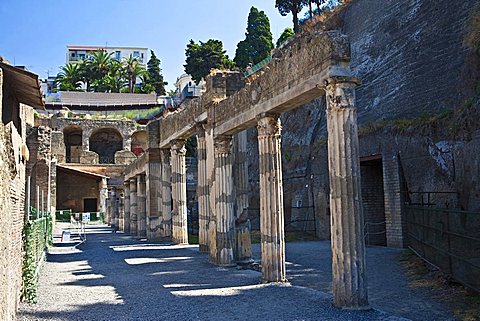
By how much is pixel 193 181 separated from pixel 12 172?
27.7 metres

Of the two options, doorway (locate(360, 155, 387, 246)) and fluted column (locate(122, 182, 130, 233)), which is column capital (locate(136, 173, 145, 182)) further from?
doorway (locate(360, 155, 387, 246))

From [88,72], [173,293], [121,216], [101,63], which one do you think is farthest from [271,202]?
[88,72]

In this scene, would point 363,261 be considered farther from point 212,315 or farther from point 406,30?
point 406,30

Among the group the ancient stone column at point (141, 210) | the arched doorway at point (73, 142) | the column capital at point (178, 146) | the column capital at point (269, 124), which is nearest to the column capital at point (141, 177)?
the ancient stone column at point (141, 210)

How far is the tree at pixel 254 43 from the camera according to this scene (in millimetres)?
56344

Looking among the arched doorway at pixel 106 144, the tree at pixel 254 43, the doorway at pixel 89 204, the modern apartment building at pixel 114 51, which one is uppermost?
the modern apartment building at pixel 114 51

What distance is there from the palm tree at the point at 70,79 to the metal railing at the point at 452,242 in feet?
231

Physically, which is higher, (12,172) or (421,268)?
(12,172)

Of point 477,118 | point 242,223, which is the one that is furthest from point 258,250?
point 477,118

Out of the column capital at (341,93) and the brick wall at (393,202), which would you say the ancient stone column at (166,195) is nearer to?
the brick wall at (393,202)

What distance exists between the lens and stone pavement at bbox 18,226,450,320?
24.3ft

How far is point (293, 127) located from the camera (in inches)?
1056

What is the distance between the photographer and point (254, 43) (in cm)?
5688

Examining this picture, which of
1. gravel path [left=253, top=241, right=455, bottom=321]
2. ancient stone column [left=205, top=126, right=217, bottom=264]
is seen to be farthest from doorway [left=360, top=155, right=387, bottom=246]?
ancient stone column [left=205, top=126, right=217, bottom=264]
